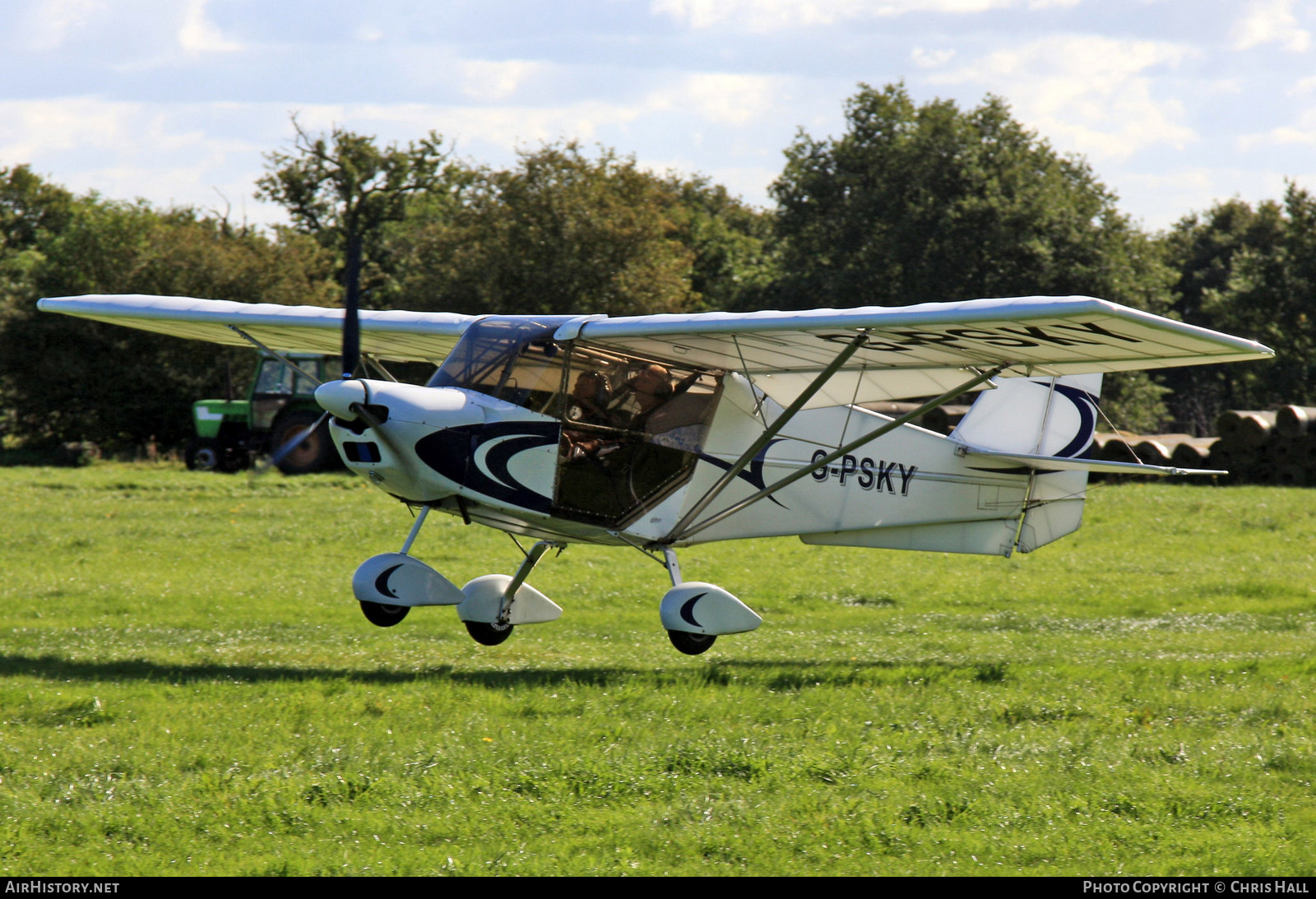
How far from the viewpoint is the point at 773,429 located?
1021cm

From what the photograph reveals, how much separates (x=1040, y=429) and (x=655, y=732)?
22.6 ft

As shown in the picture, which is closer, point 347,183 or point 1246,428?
point 1246,428

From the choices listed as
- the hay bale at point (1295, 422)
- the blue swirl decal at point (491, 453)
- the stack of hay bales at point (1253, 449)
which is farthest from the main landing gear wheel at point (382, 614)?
the hay bale at point (1295, 422)

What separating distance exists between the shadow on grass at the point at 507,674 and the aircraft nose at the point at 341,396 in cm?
206

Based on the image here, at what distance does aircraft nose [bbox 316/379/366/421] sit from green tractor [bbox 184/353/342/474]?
63.8 ft

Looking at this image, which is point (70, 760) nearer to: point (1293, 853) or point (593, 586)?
point (1293, 853)

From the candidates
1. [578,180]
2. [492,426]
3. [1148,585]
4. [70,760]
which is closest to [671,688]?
[492,426]

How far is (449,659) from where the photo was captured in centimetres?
1081

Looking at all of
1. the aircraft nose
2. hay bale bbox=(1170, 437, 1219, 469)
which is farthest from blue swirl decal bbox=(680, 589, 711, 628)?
hay bale bbox=(1170, 437, 1219, 469)

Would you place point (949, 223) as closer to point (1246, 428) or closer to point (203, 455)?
point (1246, 428)

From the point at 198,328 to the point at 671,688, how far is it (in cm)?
738

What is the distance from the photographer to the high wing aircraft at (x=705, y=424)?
9070 mm

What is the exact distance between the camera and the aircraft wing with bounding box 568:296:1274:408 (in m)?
8.02

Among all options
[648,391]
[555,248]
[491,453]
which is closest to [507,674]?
[491,453]
